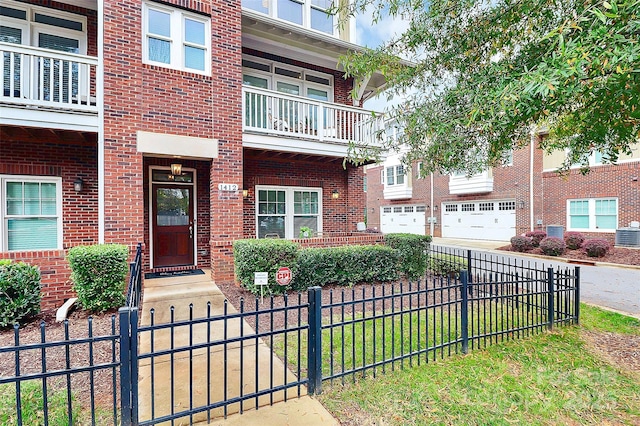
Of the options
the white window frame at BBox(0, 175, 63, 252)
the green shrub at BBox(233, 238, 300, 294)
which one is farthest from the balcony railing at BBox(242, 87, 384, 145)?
the white window frame at BBox(0, 175, 63, 252)

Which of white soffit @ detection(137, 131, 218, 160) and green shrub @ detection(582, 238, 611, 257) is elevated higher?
white soffit @ detection(137, 131, 218, 160)

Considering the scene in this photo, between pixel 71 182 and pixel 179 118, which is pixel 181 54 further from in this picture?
pixel 71 182

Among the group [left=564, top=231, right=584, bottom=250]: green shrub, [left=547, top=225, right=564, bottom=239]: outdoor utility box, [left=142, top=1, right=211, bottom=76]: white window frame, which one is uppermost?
[left=142, top=1, right=211, bottom=76]: white window frame

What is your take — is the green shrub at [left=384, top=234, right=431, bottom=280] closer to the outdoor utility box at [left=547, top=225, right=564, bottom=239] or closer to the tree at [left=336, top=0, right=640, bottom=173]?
the tree at [left=336, top=0, right=640, bottom=173]

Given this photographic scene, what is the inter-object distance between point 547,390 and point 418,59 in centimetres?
521

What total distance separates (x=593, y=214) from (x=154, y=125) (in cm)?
1930

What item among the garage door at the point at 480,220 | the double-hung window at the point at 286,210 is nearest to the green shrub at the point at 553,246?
the garage door at the point at 480,220

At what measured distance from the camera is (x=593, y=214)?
15984 millimetres

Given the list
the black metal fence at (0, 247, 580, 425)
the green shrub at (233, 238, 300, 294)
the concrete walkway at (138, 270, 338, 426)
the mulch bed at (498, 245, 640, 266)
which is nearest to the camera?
the black metal fence at (0, 247, 580, 425)

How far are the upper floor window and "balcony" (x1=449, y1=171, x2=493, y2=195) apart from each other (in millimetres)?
13432

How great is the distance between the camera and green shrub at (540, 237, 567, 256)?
47.0 ft

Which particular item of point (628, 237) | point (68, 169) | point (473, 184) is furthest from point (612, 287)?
point (68, 169)

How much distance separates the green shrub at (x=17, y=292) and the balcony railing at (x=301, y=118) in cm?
528

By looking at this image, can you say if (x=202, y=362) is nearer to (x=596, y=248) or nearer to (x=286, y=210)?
(x=286, y=210)
